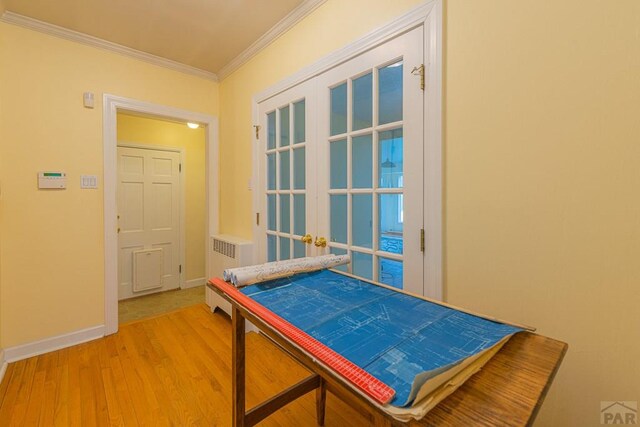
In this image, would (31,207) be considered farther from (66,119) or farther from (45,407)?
(45,407)

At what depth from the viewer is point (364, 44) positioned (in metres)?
1.58

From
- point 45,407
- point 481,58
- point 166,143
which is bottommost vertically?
point 45,407

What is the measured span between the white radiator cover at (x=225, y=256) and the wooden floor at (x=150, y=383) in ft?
1.39

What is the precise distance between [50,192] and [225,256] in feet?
4.75

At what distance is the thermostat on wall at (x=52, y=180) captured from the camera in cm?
215

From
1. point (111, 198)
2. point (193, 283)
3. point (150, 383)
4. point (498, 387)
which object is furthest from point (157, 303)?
point (498, 387)

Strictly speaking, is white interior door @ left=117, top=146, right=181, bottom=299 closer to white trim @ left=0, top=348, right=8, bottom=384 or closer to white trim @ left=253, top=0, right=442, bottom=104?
white trim @ left=0, top=348, right=8, bottom=384

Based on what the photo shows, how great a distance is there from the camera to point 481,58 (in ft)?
3.78

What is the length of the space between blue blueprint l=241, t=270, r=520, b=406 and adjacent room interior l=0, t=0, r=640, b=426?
0.13 ft

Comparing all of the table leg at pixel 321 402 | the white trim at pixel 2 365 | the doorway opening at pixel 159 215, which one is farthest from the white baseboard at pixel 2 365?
the table leg at pixel 321 402

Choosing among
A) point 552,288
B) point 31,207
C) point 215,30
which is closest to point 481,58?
point 552,288

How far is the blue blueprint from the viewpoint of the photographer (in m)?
0.62

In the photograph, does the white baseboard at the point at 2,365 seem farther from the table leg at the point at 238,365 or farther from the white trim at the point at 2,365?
the table leg at the point at 238,365

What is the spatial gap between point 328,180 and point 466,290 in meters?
1.03
